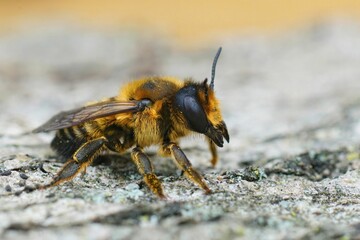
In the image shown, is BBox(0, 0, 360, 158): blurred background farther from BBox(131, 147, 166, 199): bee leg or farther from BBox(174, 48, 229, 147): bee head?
BBox(131, 147, 166, 199): bee leg

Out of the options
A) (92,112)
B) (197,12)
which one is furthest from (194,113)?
(197,12)

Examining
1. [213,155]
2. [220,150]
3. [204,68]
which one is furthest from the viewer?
[204,68]

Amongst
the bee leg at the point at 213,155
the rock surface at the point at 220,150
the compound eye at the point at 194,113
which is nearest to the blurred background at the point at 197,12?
the rock surface at the point at 220,150

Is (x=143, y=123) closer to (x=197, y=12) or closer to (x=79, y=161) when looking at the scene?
(x=79, y=161)

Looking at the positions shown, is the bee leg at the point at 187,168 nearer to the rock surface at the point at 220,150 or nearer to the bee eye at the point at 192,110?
the rock surface at the point at 220,150

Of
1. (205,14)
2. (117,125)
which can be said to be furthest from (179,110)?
(205,14)
